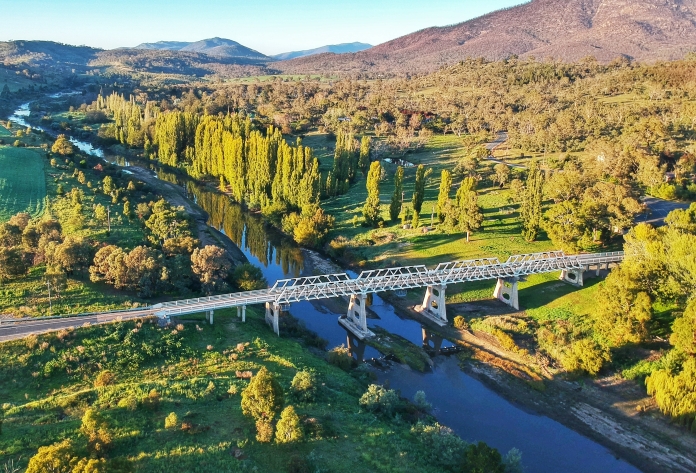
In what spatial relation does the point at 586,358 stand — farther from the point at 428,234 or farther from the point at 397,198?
the point at 397,198

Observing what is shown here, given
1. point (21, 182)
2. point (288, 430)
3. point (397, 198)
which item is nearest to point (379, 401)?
point (288, 430)

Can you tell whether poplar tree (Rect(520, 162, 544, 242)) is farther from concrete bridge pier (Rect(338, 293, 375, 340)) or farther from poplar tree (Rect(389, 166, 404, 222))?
concrete bridge pier (Rect(338, 293, 375, 340))

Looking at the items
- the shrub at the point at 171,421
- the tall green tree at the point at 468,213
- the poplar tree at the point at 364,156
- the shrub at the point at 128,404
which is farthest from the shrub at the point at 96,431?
the poplar tree at the point at 364,156

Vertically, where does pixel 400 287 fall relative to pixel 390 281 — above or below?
below

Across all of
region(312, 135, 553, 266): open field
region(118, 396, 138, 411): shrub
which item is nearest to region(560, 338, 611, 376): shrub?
region(312, 135, 553, 266): open field

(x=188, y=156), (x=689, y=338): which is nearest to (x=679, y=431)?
(x=689, y=338)

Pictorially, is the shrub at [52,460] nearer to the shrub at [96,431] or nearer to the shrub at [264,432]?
the shrub at [96,431]

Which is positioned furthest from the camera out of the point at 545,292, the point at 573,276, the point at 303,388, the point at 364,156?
the point at 364,156
